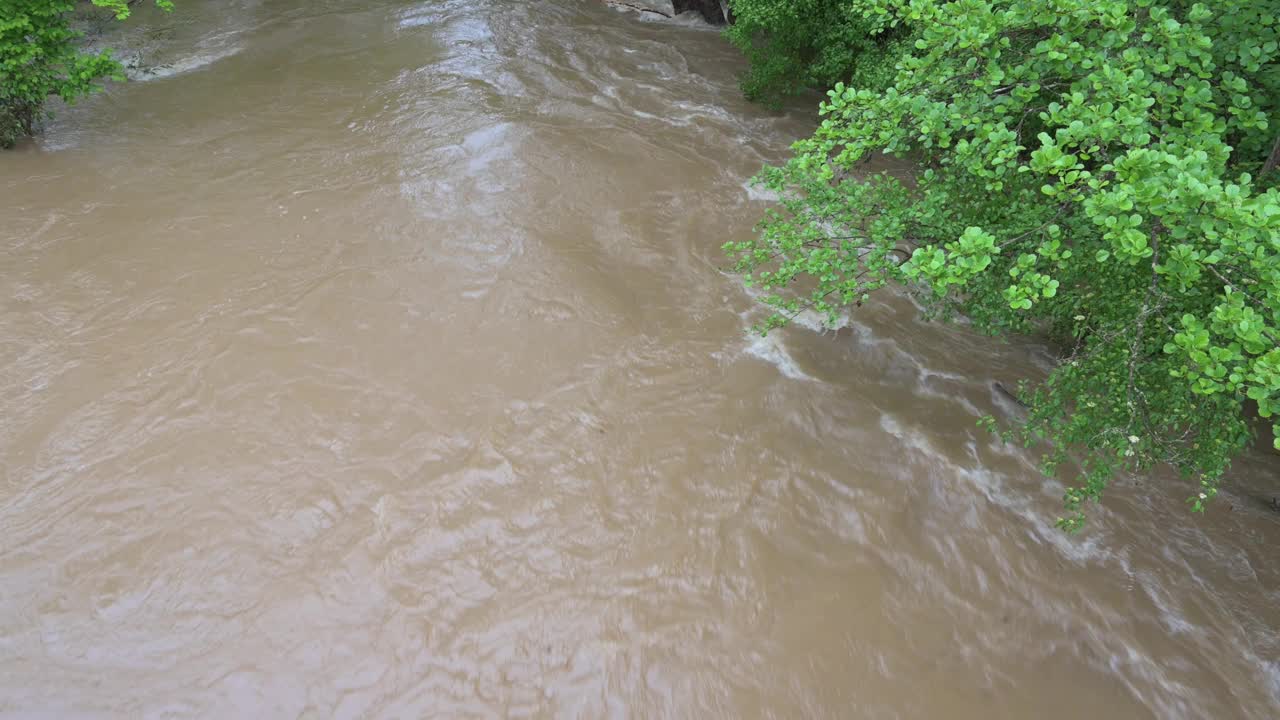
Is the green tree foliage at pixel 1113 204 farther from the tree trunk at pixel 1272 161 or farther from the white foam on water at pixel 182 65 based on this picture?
the white foam on water at pixel 182 65

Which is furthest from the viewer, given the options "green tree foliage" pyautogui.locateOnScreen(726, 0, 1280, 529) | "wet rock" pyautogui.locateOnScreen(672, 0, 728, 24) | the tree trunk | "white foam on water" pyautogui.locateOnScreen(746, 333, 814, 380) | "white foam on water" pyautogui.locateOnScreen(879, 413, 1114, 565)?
"wet rock" pyautogui.locateOnScreen(672, 0, 728, 24)

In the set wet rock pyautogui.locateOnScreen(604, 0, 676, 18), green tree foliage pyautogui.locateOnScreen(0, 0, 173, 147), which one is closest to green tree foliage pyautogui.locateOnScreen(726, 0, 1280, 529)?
green tree foliage pyautogui.locateOnScreen(0, 0, 173, 147)

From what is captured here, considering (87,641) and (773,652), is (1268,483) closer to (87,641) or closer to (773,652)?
(773,652)

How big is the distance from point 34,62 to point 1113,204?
1166cm

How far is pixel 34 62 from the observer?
8.73 meters

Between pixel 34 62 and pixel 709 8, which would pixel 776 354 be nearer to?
pixel 34 62

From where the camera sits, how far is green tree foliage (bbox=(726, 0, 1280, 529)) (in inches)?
116

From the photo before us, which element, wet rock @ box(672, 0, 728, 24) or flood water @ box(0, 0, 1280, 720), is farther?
wet rock @ box(672, 0, 728, 24)

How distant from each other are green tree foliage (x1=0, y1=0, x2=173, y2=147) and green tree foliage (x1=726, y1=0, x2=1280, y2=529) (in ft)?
30.3

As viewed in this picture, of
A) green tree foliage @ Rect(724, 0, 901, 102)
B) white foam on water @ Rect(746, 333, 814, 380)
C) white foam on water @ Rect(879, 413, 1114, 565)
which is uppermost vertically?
green tree foliage @ Rect(724, 0, 901, 102)

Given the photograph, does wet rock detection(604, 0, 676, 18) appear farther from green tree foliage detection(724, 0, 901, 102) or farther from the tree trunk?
the tree trunk

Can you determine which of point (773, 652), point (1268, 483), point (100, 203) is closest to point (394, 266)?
point (100, 203)

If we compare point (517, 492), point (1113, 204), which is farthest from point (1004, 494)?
point (517, 492)

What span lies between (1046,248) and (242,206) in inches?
316
